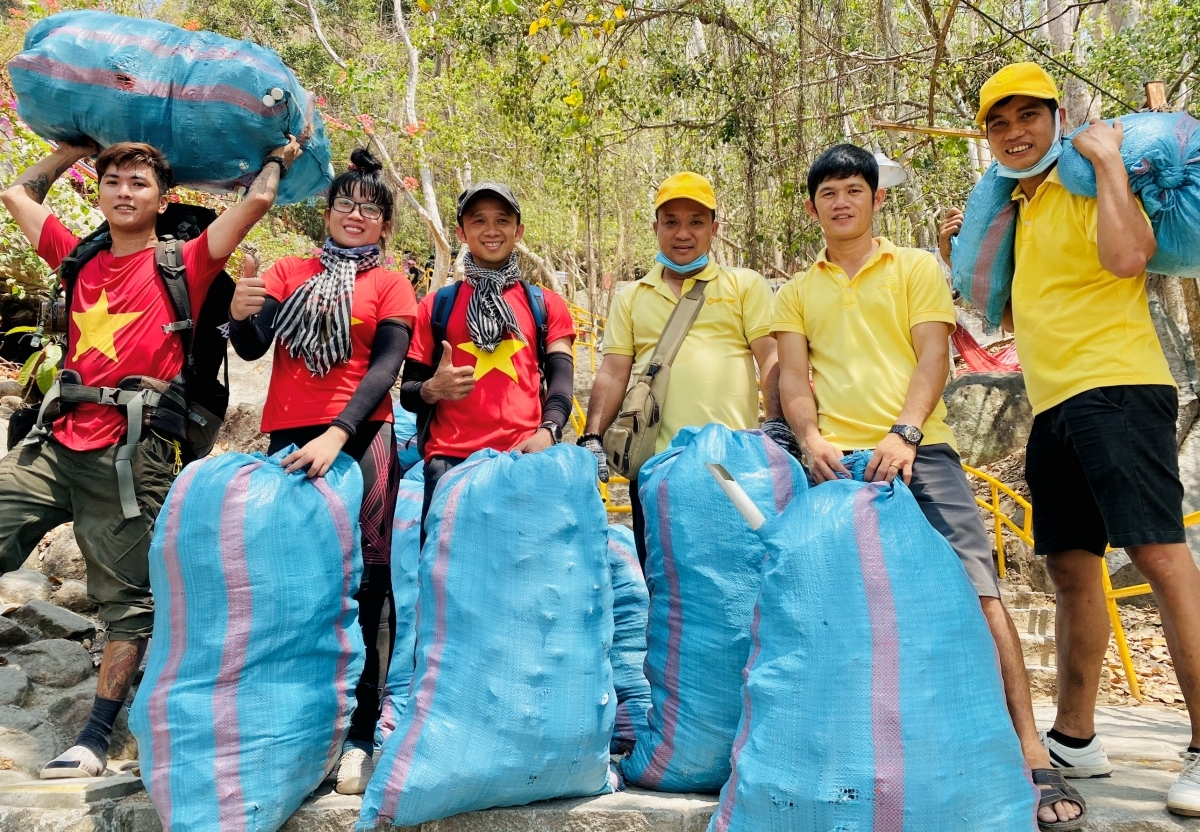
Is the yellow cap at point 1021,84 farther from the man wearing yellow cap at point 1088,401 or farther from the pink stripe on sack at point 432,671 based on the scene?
the pink stripe on sack at point 432,671

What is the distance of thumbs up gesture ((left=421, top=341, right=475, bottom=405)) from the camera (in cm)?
253

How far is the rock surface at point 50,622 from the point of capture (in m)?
3.76

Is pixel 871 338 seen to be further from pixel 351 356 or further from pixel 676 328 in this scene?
pixel 351 356

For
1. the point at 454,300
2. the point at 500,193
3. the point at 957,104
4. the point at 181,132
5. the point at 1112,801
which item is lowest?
the point at 1112,801

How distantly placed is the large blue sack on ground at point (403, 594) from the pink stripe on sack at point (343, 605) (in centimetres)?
22

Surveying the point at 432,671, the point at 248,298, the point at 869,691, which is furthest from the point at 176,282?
the point at 869,691

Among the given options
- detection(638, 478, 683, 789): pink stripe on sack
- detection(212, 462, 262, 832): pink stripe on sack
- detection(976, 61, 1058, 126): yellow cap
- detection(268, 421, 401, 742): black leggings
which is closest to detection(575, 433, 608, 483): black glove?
detection(638, 478, 683, 789): pink stripe on sack

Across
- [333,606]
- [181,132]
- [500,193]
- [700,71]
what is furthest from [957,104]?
[333,606]

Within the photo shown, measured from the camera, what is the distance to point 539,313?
277cm

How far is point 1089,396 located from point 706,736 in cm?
125

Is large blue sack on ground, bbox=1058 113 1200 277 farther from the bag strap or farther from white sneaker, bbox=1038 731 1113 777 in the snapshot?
white sneaker, bbox=1038 731 1113 777

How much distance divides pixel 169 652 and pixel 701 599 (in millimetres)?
1300

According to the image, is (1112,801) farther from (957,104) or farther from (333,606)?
(957,104)

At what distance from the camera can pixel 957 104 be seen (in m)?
6.95
